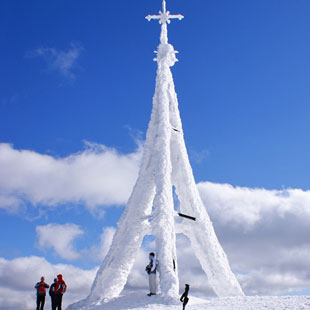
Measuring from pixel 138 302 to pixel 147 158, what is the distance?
267 inches

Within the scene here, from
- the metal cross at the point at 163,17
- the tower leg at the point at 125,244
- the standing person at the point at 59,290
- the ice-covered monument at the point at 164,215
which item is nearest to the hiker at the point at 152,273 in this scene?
the ice-covered monument at the point at 164,215

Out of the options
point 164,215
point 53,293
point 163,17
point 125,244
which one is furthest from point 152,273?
point 163,17

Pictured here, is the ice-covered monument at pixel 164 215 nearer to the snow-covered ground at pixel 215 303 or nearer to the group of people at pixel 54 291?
the snow-covered ground at pixel 215 303

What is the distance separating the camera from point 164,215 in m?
15.9

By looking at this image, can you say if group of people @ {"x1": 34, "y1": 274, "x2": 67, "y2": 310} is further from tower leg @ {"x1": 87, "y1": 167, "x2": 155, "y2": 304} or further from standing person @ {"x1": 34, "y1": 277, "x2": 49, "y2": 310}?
tower leg @ {"x1": 87, "y1": 167, "x2": 155, "y2": 304}

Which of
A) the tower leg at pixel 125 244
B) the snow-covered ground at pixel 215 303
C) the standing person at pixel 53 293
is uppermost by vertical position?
the tower leg at pixel 125 244

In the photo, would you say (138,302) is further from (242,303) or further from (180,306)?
(242,303)

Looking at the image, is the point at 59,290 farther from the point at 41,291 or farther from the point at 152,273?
the point at 152,273

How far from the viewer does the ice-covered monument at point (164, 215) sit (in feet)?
52.0

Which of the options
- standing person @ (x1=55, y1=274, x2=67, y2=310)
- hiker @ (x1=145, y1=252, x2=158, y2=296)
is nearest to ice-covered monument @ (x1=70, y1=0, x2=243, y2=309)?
hiker @ (x1=145, y1=252, x2=158, y2=296)

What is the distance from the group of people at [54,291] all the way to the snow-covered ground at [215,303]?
1860mm

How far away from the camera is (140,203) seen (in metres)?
17.9

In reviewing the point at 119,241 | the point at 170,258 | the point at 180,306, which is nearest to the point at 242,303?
the point at 180,306

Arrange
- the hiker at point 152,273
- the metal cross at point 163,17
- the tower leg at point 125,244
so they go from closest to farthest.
A: the hiker at point 152,273, the tower leg at point 125,244, the metal cross at point 163,17
